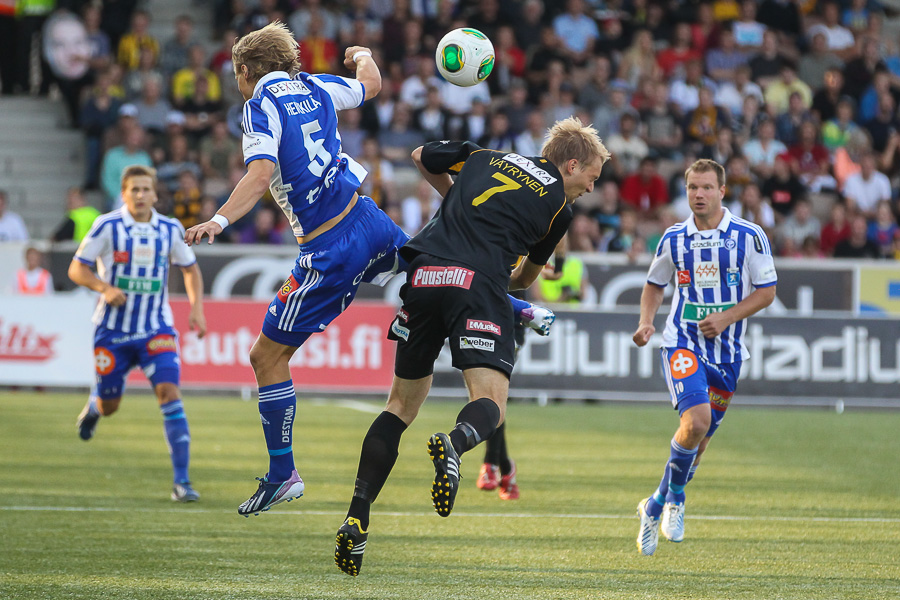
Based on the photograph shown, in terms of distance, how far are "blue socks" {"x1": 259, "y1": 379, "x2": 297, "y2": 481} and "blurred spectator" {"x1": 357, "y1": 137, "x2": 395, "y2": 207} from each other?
11237 mm

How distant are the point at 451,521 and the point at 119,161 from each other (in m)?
11.6

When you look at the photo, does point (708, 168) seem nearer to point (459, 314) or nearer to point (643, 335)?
point (643, 335)

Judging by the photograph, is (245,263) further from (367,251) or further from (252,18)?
(367,251)

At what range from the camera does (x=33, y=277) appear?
16016mm

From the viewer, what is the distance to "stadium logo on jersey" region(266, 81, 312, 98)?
18.9 feet

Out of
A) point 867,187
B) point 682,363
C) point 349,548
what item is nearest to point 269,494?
point 349,548

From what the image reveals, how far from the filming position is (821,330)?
51.6 feet

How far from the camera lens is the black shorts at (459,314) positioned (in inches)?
213

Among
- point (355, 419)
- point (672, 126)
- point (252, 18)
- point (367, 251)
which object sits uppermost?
point (252, 18)

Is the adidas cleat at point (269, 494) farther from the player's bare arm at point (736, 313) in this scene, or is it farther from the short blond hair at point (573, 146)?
the player's bare arm at point (736, 313)

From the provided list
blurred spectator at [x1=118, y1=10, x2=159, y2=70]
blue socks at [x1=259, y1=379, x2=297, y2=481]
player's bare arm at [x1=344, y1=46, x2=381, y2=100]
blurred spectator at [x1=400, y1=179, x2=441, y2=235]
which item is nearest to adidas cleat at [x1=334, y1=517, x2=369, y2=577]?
blue socks at [x1=259, y1=379, x2=297, y2=481]

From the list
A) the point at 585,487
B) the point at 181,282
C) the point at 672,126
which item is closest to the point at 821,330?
the point at 672,126

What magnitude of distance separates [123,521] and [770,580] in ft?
12.9

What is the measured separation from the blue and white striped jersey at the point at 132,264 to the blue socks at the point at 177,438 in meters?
0.63
